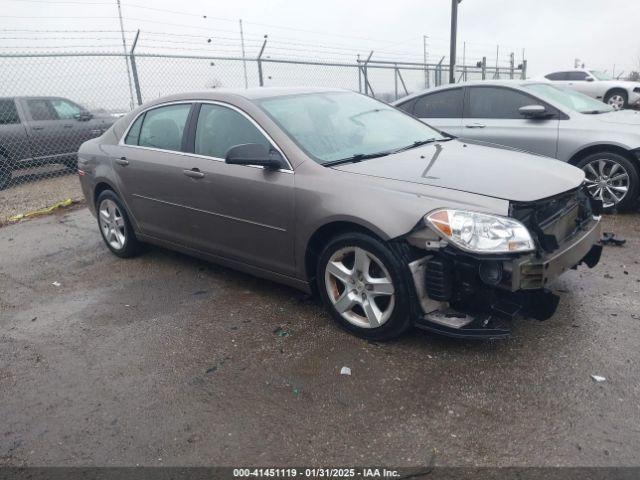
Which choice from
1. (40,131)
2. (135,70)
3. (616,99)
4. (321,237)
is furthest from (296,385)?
(616,99)

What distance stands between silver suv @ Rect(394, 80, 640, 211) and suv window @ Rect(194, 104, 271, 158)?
293 cm

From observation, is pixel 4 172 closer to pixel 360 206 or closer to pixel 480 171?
pixel 360 206

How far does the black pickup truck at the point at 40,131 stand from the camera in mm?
9844

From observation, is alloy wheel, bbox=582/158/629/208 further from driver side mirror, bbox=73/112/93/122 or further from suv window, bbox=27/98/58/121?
suv window, bbox=27/98/58/121

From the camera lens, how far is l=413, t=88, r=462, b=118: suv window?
6.91 metres

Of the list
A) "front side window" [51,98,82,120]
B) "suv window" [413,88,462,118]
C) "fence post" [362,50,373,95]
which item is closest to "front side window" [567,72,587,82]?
"fence post" [362,50,373,95]

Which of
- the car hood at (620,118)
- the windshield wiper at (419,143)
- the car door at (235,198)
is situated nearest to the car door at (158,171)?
the car door at (235,198)

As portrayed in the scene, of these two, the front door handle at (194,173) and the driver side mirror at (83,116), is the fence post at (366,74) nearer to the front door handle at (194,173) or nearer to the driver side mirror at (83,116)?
the driver side mirror at (83,116)

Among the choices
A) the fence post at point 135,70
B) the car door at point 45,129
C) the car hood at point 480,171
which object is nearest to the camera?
the car hood at point 480,171

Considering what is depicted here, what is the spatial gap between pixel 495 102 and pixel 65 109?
8297mm

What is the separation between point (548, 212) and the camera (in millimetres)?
3221

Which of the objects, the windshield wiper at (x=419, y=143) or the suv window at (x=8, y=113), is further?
the suv window at (x=8, y=113)

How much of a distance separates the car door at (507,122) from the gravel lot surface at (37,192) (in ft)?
19.3

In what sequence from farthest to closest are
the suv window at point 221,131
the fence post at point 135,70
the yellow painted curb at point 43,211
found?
1. the fence post at point 135,70
2. the yellow painted curb at point 43,211
3. the suv window at point 221,131
